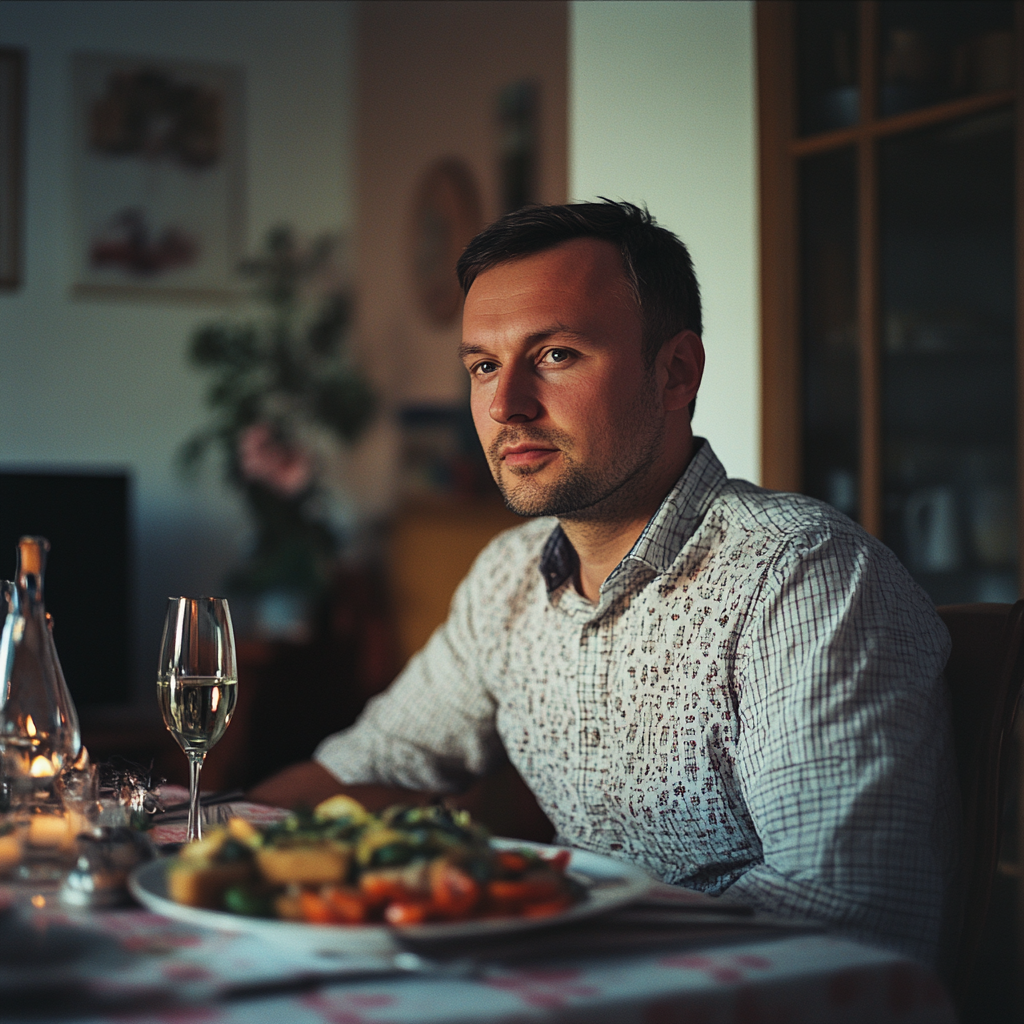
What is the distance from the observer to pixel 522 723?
1.42m

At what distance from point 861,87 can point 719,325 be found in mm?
470

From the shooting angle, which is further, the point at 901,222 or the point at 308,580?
the point at 308,580

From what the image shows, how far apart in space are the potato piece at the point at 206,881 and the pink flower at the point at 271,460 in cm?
323

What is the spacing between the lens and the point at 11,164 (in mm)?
4016

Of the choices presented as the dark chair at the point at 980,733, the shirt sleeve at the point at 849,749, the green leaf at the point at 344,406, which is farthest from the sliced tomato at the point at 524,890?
the green leaf at the point at 344,406

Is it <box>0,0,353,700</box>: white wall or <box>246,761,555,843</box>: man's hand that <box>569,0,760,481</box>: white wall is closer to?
<box>246,761,555,843</box>: man's hand

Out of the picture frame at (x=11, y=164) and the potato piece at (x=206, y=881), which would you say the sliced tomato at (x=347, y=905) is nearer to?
the potato piece at (x=206, y=881)

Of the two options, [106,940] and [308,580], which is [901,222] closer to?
[106,940]

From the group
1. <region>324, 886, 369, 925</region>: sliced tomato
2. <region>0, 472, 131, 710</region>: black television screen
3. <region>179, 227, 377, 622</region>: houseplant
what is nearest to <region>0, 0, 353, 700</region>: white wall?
<region>179, 227, 377, 622</region>: houseplant

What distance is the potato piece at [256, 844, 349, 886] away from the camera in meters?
0.69

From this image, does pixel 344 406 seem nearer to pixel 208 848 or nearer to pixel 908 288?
pixel 908 288

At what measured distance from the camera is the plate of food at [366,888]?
0.65 meters

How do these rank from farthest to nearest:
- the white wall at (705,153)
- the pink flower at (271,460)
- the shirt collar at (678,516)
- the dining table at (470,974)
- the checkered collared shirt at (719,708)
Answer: the pink flower at (271,460)
the white wall at (705,153)
the shirt collar at (678,516)
the checkered collared shirt at (719,708)
the dining table at (470,974)


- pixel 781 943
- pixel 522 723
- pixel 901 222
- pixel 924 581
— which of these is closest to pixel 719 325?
pixel 901 222
